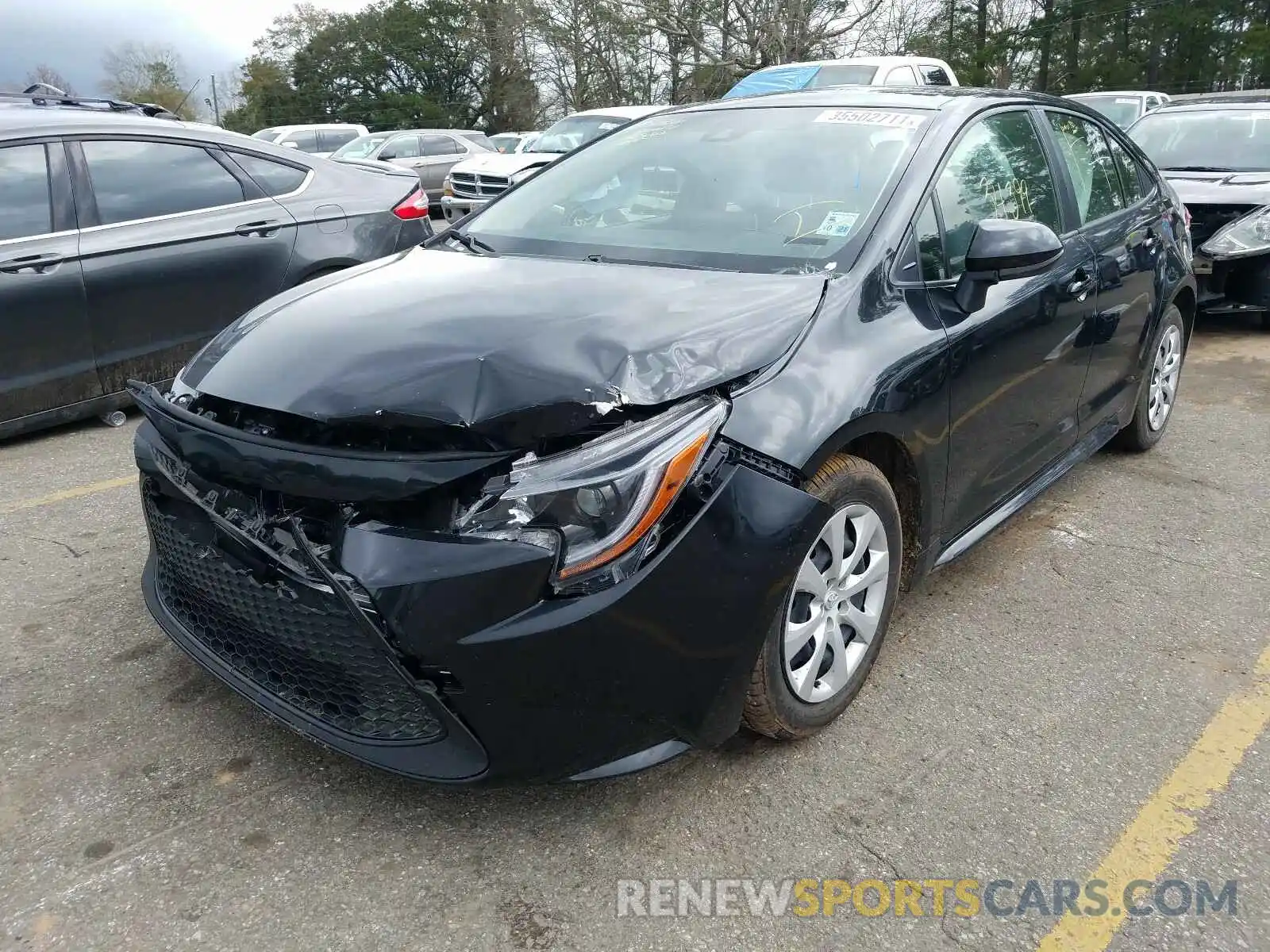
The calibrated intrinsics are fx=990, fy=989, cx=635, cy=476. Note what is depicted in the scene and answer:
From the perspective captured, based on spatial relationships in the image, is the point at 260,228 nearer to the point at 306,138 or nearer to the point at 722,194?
the point at 722,194

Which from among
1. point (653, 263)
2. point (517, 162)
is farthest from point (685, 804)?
point (517, 162)

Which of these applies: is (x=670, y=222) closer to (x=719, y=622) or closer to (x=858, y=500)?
(x=858, y=500)

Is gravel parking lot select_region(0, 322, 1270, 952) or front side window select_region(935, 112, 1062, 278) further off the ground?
front side window select_region(935, 112, 1062, 278)

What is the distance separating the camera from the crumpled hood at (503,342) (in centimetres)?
199

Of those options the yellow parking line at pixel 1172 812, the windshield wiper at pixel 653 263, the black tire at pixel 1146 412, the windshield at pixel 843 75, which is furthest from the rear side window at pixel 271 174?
the windshield at pixel 843 75

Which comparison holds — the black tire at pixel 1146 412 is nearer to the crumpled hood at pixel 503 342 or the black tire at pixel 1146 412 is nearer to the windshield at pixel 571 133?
the crumpled hood at pixel 503 342

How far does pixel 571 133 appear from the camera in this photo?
13.8 m

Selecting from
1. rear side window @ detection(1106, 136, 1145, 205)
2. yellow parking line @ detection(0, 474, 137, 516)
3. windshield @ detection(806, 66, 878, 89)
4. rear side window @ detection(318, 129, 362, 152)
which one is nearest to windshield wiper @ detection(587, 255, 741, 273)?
rear side window @ detection(1106, 136, 1145, 205)

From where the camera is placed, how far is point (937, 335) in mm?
2631

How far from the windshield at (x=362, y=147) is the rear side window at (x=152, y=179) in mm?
13010

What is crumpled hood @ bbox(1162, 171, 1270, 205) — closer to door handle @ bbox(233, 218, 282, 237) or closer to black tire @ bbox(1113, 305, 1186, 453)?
black tire @ bbox(1113, 305, 1186, 453)

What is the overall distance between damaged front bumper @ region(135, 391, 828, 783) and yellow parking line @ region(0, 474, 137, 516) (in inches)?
87.1

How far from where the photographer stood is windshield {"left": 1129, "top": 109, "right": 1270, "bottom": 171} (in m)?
7.49

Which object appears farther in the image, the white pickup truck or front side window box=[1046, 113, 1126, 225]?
the white pickup truck
